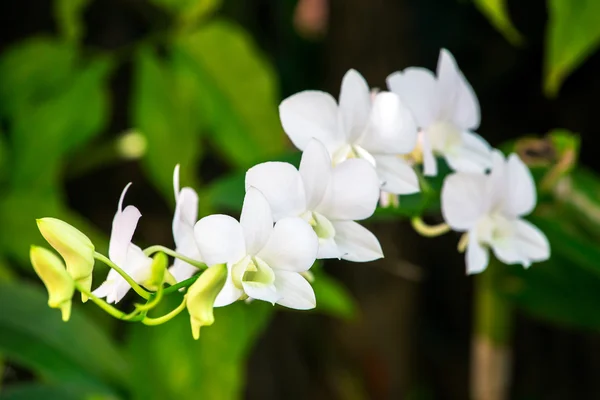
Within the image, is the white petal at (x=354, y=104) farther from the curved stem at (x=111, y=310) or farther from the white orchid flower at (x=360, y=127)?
the curved stem at (x=111, y=310)

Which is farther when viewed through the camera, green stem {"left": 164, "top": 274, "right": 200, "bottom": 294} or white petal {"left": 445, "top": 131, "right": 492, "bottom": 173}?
white petal {"left": 445, "top": 131, "right": 492, "bottom": 173}

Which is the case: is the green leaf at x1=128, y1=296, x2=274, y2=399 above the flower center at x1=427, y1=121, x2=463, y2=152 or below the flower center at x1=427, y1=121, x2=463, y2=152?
below

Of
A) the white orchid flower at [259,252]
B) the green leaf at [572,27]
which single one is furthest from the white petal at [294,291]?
the green leaf at [572,27]

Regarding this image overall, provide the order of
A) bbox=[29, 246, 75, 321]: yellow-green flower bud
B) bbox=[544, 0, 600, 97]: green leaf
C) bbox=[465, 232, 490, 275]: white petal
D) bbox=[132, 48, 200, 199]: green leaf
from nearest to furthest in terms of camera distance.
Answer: bbox=[29, 246, 75, 321]: yellow-green flower bud → bbox=[465, 232, 490, 275]: white petal → bbox=[544, 0, 600, 97]: green leaf → bbox=[132, 48, 200, 199]: green leaf

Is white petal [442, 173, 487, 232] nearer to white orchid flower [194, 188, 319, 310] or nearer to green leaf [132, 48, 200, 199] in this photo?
white orchid flower [194, 188, 319, 310]

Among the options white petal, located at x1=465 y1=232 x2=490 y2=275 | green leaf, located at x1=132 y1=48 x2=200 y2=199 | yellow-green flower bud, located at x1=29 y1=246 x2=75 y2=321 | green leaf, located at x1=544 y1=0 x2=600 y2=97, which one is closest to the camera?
yellow-green flower bud, located at x1=29 y1=246 x2=75 y2=321

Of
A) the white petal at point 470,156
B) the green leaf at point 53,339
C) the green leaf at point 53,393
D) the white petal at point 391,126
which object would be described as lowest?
the green leaf at point 53,393

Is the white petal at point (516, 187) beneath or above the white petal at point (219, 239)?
beneath

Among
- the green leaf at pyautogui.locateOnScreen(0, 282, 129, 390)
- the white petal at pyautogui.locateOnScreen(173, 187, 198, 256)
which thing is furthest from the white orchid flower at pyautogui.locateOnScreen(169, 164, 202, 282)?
the green leaf at pyautogui.locateOnScreen(0, 282, 129, 390)

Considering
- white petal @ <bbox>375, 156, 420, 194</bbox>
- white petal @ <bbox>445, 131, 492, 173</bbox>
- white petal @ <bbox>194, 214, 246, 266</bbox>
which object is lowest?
white petal @ <bbox>445, 131, 492, 173</bbox>
